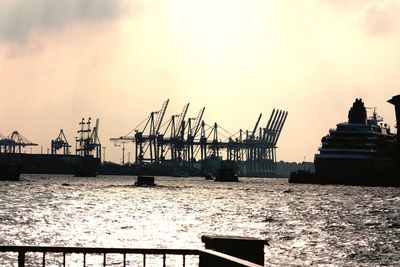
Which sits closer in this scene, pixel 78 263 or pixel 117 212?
pixel 78 263

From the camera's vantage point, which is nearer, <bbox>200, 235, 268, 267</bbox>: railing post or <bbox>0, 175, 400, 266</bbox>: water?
<bbox>200, 235, 268, 267</bbox>: railing post

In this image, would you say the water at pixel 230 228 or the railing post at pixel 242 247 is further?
the water at pixel 230 228

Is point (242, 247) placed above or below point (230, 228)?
above

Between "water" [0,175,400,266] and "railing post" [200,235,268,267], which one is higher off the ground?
"railing post" [200,235,268,267]

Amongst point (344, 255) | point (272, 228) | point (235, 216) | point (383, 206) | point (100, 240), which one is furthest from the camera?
point (383, 206)

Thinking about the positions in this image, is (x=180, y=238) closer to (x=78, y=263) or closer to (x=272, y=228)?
(x=272, y=228)

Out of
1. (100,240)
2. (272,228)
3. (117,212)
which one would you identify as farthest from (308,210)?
(100,240)

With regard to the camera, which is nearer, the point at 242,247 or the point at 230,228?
the point at 242,247

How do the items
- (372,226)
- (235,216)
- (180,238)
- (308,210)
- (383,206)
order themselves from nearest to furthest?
(180,238) → (372,226) → (235,216) → (308,210) → (383,206)

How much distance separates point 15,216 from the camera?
8850 cm

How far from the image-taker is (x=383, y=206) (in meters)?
119

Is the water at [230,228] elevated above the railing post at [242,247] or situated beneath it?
situated beneath

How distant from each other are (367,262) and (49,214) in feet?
169

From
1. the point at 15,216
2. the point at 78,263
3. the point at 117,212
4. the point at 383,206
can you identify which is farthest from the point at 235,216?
the point at 78,263
